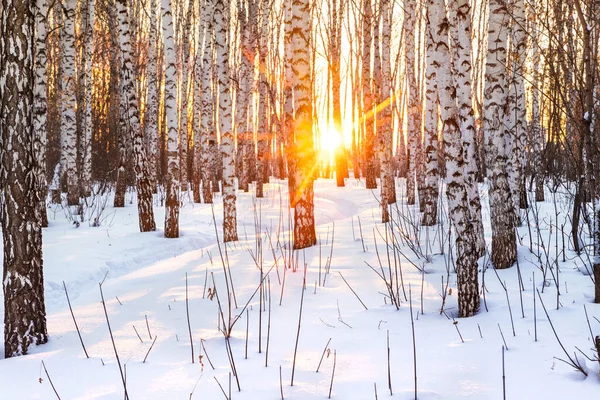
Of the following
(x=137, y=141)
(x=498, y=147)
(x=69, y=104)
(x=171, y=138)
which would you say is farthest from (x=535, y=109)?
(x=69, y=104)

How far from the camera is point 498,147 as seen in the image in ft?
15.4

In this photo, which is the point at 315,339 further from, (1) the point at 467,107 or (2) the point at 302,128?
(2) the point at 302,128

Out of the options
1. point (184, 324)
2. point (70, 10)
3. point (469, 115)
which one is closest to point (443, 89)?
point (469, 115)

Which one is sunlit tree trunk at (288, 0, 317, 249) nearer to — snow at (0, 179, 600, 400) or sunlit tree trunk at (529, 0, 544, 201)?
snow at (0, 179, 600, 400)

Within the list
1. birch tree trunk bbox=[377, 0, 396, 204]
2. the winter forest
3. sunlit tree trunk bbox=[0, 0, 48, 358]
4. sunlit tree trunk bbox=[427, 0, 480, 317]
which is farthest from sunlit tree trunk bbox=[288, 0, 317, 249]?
sunlit tree trunk bbox=[0, 0, 48, 358]

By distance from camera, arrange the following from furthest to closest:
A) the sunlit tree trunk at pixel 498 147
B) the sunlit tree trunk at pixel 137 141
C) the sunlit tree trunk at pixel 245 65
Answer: the sunlit tree trunk at pixel 245 65, the sunlit tree trunk at pixel 137 141, the sunlit tree trunk at pixel 498 147

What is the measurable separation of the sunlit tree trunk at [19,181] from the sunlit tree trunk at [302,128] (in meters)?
3.54

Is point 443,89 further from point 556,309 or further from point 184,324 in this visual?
point 184,324

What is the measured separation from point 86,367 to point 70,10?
29.6 ft

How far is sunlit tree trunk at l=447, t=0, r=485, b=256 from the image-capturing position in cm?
400

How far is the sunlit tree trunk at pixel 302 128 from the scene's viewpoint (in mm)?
6102

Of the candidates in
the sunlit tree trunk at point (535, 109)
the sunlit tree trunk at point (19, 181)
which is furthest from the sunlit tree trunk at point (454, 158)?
the sunlit tree trunk at point (19, 181)

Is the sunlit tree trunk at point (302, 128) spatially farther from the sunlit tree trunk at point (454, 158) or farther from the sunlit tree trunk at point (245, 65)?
the sunlit tree trunk at point (245, 65)

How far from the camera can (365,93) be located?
1297cm
